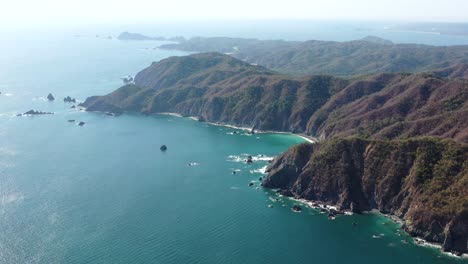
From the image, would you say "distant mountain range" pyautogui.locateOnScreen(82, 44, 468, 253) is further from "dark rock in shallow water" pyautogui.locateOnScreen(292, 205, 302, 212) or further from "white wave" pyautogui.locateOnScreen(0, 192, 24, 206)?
"white wave" pyautogui.locateOnScreen(0, 192, 24, 206)

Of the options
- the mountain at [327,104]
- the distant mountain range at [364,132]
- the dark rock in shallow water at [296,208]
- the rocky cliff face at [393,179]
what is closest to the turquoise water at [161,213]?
the dark rock in shallow water at [296,208]

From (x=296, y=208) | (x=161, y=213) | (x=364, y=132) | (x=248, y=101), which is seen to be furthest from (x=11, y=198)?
(x=248, y=101)

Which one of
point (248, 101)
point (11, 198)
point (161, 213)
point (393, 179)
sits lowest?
point (11, 198)

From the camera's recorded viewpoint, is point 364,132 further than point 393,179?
Yes

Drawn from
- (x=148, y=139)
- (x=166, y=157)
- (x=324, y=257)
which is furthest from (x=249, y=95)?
(x=324, y=257)

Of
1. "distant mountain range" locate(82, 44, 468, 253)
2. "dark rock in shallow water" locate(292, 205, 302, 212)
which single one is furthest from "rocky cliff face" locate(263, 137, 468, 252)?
"dark rock in shallow water" locate(292, 205, 302, 212)

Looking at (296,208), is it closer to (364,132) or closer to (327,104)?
(364,132)

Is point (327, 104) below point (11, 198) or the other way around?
the other way around
